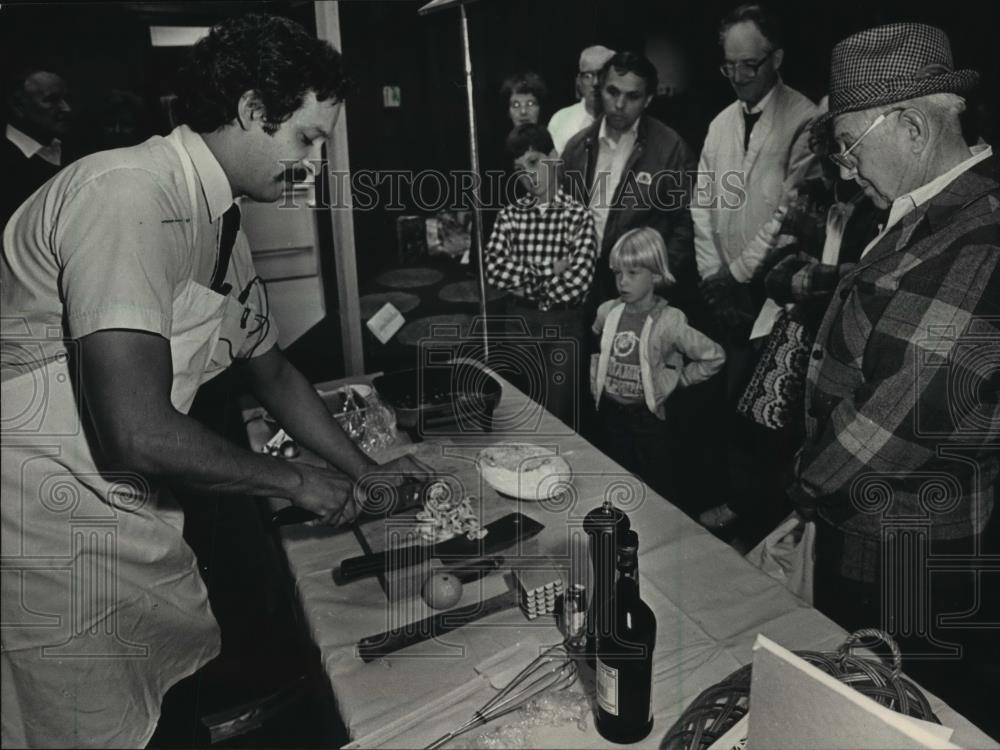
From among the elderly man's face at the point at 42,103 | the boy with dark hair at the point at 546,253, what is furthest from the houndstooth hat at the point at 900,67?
the elderly man's face at the point at 42,103

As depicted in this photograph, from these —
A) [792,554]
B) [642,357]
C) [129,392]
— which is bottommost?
[792,554]

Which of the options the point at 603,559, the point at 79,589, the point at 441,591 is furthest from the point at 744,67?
the point at 79,589

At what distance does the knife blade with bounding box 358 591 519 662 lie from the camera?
103 cm

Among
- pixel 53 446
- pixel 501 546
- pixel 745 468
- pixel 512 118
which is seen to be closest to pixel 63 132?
pixel 53 446

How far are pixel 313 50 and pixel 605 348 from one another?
3.75 ft

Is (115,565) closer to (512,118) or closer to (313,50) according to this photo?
(313,50)

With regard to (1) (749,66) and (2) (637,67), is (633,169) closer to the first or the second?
(2) (637,67)

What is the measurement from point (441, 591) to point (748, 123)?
3.40 feet

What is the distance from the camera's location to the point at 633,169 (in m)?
1.66

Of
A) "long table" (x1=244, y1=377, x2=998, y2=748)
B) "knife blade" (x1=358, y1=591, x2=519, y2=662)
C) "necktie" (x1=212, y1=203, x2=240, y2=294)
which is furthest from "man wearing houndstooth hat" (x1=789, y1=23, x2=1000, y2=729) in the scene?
"necktie" (x1=212, y1=203, x2=240, y2=294)

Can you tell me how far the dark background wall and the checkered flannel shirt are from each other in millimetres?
186

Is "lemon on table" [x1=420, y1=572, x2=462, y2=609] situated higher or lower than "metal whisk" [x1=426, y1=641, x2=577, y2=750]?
higher

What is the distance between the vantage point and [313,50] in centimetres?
94

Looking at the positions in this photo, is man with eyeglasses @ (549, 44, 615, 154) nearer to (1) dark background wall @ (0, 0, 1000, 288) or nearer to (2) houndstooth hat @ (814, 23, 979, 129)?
(1) dark background wall @ (0, 0, 1000, 288)
